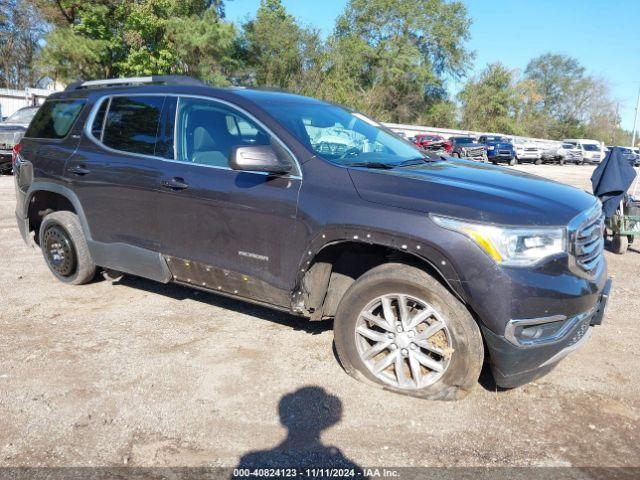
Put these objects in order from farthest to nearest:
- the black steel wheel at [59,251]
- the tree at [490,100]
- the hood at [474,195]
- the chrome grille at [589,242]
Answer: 1. the tree at [490,100]
2. the black steel wheel at [59,251]
3. the chrome grille at [589,242]
4. the hood at [474,195]

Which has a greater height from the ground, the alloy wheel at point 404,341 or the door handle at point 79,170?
the door handle at point 79,170

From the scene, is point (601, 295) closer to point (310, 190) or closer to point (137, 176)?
point (310, 190)

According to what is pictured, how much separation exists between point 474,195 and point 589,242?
0.78 meters

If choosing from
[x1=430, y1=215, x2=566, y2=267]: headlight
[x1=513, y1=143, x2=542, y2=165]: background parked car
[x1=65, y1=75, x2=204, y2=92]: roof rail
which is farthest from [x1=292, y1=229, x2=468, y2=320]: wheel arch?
[x1=513, y1=143, x2=542, y2=165]: background parked car

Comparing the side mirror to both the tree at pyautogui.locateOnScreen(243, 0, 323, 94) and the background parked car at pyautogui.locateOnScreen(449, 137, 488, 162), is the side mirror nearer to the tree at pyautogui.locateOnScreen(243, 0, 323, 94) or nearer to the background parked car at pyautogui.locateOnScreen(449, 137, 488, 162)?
the background parked car at pyautogui.locateOnScreen(449, 137, 488, 162)

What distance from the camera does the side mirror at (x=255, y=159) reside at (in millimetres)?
3447

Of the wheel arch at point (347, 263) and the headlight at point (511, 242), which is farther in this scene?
the wheel arch at point (347, 263)

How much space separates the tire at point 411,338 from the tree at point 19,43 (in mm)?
44590

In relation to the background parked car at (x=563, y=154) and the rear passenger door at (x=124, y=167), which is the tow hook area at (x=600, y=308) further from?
the background parked car at (x=563, y=154)

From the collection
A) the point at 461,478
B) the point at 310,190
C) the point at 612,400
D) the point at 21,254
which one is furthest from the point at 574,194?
the point at 21,254

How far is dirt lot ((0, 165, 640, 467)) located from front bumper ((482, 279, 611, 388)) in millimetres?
256

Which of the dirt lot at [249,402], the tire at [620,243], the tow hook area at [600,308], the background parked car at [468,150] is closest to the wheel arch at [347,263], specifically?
the dirt lot at [249,402]

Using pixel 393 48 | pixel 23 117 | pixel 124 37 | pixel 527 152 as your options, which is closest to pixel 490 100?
pixel 393 48

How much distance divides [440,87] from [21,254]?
55904 mm
